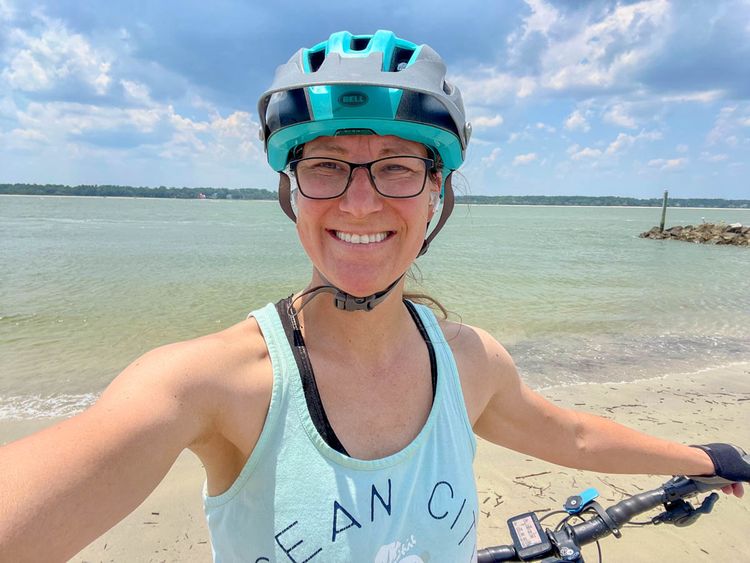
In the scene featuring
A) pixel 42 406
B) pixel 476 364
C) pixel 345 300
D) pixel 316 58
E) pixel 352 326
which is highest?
pixel 316 58

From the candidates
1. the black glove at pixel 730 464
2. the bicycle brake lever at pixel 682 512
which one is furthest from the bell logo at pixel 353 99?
the bicycle brake lever at pixel 682 512

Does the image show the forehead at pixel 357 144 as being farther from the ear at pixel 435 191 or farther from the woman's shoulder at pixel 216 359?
the woman's shoulder at pixel 216 359

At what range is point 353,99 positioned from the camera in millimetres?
1458

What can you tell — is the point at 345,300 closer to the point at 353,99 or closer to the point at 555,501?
the point at 353,99

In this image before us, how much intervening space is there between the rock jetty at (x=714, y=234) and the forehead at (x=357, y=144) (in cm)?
4530

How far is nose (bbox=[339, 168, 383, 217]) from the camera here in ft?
4.72

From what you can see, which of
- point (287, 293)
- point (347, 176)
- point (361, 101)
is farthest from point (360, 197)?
point (287, 293)

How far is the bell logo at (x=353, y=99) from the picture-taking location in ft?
4.75

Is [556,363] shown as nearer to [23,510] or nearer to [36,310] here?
[23,510]

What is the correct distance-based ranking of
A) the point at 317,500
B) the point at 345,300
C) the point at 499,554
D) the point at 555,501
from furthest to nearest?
the point at 555,501 < the point at 499,554 < the point at 345,300 < the point at 317,500

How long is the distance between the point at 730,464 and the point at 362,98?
222 cm

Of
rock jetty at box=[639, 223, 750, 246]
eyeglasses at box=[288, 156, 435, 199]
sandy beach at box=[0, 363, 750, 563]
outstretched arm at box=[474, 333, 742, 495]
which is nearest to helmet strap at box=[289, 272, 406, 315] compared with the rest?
eyeglasses at box=[288, 156, 435, 199]

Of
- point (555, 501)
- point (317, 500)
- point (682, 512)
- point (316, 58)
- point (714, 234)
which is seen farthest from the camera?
point (714, 234)

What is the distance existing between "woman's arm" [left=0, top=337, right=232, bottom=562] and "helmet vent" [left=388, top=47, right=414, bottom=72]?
118 cm
